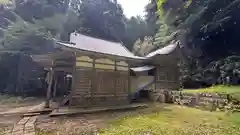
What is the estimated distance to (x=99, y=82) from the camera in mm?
9914

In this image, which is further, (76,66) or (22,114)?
(76,66)

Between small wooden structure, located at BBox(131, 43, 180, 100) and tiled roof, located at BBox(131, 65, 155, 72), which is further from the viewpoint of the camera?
small wooden structure, located at BBox(131, 43, 180, 100)

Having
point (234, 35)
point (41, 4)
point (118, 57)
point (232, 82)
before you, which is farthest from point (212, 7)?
point (41, 4)

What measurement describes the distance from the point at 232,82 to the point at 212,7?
748cm

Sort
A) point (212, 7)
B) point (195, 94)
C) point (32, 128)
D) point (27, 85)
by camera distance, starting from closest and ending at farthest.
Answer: point (32, 128), point (195, 94), point (27, 85), point (212, 7)

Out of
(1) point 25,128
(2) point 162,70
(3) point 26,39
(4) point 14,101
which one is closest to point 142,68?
(2) point 162,70

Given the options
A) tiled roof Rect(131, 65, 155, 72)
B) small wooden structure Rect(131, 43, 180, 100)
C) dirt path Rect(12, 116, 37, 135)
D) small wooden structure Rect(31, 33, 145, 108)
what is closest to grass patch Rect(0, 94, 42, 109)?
small wooden structure Rect(31, 33, 145, 108)

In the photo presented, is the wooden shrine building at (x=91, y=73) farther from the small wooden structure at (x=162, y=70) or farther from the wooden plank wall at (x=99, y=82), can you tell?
the small wooden structure at (x=162, y=70)

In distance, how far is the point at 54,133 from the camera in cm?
532

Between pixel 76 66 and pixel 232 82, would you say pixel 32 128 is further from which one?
pixel 232 82

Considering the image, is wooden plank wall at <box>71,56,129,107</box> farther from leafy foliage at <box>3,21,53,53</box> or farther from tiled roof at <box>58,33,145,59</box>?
leafy foliage at <box>3,21,53,53</box>

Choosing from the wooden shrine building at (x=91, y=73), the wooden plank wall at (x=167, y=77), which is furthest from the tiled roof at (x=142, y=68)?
the wooden shrine building at (x=91, y=73)

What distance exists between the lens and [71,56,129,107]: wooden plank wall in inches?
363

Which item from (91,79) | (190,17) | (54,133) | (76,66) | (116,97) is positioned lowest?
(54,133)
